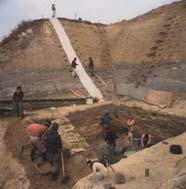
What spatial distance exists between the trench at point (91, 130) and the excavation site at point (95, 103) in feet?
0.13

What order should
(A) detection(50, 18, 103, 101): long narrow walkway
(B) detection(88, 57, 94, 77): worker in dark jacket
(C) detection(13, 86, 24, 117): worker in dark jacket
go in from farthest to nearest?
(B) detection(88, 57, 94, 77): worker in dark jacket
(A) detection(50, 18, 103, 101): long narrow walkway
(C) detection(13, 86, 24, 117): worker in dark jacket

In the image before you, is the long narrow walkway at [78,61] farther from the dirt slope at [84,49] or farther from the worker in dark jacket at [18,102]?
the worker in dark jacket at [18,102]

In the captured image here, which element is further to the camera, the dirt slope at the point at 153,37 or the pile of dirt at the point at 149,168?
the dirt slope at the point at 153,37

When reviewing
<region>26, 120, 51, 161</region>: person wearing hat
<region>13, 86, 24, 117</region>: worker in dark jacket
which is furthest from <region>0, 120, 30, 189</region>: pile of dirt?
<region>13, 86, 24, 117</region>: worker in dark jacket

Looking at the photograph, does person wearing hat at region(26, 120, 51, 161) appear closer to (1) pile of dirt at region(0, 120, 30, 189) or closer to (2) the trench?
(2) the trench

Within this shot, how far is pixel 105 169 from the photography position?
8289 mm

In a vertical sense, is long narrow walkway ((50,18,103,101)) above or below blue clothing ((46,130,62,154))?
Result: above

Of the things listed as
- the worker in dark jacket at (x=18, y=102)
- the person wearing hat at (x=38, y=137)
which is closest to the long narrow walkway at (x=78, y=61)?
the worker in dark jacket at (x=18, y=102)

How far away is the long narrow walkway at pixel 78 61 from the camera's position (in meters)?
19.2

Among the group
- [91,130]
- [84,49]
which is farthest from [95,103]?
[84,49]

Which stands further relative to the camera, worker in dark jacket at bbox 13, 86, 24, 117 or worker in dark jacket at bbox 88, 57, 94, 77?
worker in dark jacket at bbox 88, 57, 94, 77

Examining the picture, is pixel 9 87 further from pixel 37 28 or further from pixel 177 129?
pixel 177 129

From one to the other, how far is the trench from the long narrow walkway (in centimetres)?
173

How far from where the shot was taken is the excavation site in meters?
9.79
